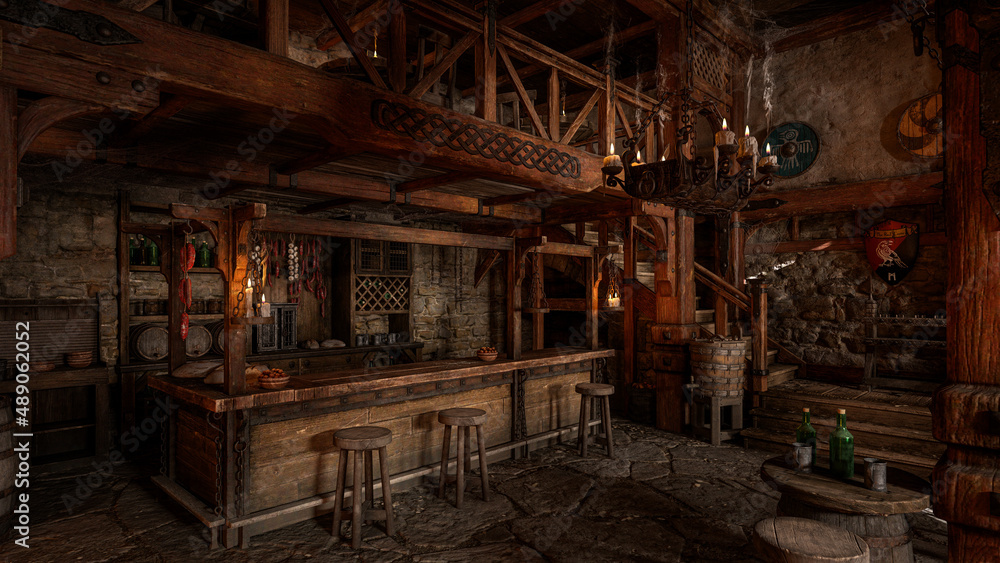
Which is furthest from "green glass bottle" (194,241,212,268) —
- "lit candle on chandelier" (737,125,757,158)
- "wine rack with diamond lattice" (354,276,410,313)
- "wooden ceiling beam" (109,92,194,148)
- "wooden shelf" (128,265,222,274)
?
"lit candle on chandelier" (737,125,757,158)

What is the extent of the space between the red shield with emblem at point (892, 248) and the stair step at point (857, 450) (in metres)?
2.77

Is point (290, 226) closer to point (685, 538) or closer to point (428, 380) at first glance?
point (428, 380)

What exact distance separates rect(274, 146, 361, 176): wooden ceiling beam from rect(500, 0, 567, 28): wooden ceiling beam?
2974 millimetres

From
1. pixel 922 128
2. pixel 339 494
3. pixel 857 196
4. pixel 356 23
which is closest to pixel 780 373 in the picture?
pixel 857 196

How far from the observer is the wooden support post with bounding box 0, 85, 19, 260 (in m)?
2.20

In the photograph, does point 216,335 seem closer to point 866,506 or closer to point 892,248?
point 866,506

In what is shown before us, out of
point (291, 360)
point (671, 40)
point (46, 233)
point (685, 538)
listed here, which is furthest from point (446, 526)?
point (671, 40)

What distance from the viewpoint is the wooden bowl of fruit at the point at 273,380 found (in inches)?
163

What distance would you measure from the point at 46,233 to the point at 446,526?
5.24 metres

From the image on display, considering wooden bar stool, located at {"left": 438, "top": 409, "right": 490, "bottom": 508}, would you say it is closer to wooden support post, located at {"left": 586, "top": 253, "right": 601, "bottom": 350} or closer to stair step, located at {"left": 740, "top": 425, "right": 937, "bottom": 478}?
wooden support post, located at {"left": 586, "top": 253, "right": 601, "bottom": 350}

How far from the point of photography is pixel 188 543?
3873 millimetres

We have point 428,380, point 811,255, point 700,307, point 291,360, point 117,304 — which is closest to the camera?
point 428,380

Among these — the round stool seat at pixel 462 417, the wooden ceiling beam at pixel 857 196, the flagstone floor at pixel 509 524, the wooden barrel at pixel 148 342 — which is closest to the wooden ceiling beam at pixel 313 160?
the round stool seat at pixel 462 417

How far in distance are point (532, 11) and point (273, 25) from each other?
3.70m
